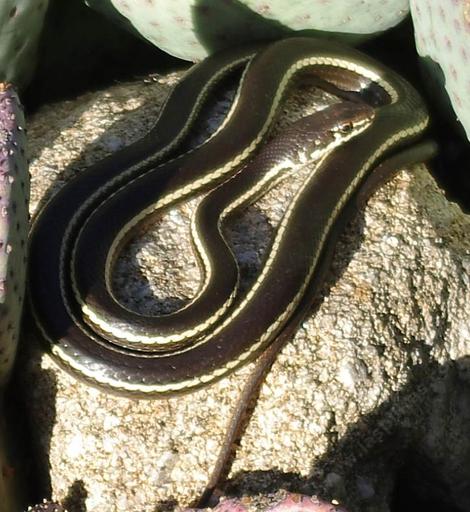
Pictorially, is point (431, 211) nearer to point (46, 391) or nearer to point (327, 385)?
point (327, 385)

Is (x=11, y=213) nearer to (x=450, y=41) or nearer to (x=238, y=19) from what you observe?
(x=238, y=19)

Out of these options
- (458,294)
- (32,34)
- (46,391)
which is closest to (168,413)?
(46,391)

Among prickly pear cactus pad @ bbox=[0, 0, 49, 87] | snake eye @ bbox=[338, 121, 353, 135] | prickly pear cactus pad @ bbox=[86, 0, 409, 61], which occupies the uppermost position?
prickly pear cactus pad @ bbox=[86, 0, 409, 61]

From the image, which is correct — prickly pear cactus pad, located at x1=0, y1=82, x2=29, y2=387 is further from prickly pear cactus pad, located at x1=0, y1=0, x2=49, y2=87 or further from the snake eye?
→ the snake eye

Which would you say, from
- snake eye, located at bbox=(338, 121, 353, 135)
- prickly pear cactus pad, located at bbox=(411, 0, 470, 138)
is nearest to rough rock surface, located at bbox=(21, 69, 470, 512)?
snake eye, located at bbox=(338, 121, 353, 135)

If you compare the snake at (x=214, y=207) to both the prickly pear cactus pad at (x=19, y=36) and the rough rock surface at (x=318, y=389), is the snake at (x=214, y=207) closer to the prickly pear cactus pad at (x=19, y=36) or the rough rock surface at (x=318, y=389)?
the rough rock surface at (x=318, y=389)

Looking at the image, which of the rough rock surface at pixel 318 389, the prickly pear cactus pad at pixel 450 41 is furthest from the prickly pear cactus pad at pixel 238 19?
the rough rock surface at pixel 318 389
